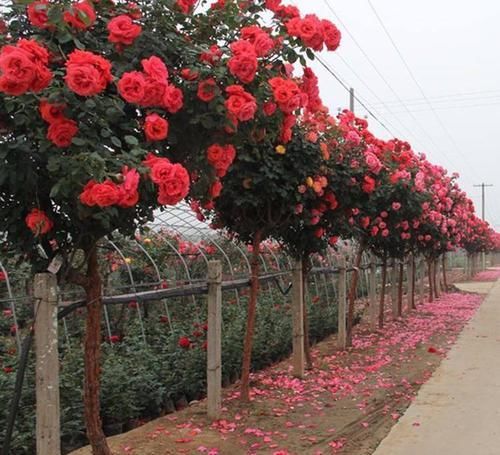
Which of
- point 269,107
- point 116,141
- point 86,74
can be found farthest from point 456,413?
point 86,74

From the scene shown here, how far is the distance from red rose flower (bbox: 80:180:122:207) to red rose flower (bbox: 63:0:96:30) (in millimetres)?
776

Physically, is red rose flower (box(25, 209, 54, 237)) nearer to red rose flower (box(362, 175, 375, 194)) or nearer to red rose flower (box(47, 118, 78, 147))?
red rose flower (box(47, 118, 78, 147))

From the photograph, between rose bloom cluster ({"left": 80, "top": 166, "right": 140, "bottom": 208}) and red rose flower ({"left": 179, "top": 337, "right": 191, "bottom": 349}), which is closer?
rose bloom cluster ({"left": 80, "top": 166, "right": 140, "bottom": 208})

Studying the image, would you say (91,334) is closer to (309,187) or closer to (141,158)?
(141,158)

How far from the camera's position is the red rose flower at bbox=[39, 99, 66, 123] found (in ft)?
8.96

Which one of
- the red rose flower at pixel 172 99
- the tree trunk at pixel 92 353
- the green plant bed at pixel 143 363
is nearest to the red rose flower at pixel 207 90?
the red rose flower at pixel 172 99

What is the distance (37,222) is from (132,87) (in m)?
0.78

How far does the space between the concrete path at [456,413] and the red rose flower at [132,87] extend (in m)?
3.50

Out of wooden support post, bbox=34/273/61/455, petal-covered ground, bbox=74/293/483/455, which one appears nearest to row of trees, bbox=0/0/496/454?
wooden support post, bbox=34/273/61/455

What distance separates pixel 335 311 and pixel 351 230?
4.47 metres

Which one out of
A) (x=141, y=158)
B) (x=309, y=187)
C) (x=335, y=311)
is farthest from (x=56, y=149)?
(x=335, y=311)

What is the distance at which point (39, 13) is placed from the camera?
2838 millimetres

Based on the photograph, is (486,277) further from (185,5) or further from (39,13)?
(39,13)

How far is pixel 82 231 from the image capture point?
3176mm
